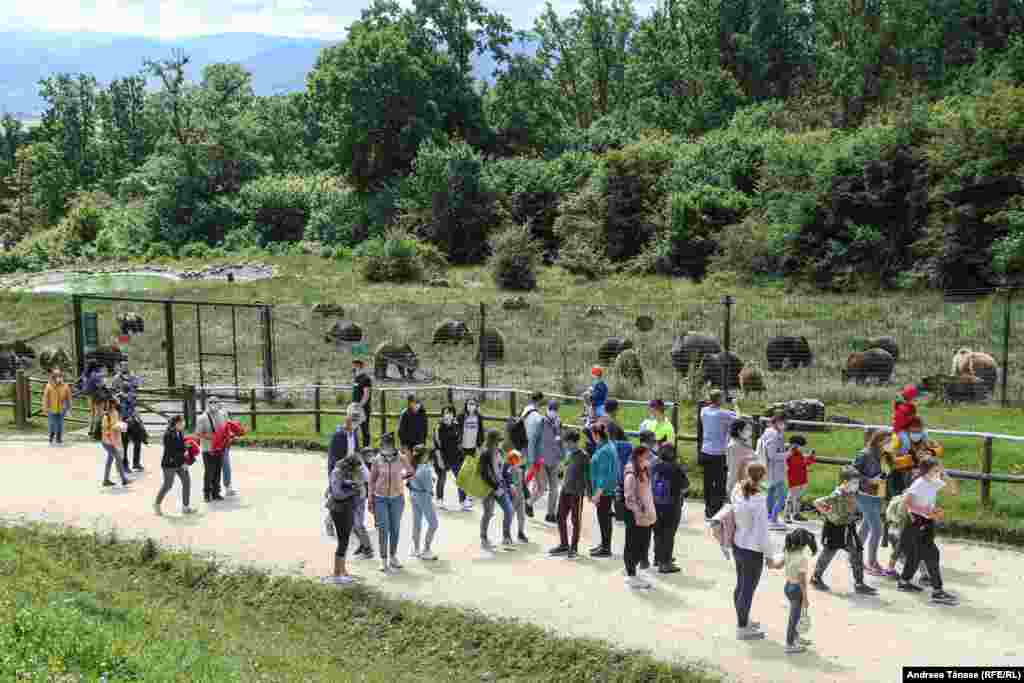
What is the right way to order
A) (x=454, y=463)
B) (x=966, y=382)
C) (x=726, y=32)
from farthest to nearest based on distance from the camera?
(x=726, y=32) < (x=966, y=382) < (x=454, y=463)

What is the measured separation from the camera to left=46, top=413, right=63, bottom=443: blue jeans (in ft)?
61.8

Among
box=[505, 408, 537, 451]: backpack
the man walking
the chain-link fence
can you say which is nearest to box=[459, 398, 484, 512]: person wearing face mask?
box=[505, 408, 537, 451]: backpack

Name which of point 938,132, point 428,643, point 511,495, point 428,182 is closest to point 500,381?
point 511,495

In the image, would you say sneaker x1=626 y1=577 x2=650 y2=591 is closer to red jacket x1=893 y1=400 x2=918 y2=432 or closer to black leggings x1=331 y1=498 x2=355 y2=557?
black leggings x1=331 y1=498 x2=355 y2=557

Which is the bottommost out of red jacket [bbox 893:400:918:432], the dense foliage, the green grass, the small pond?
the green grass

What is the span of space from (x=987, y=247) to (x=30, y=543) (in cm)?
2811

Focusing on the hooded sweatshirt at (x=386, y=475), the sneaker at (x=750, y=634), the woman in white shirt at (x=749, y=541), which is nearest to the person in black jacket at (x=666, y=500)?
the woman in white shirt at (x=749, y=541)

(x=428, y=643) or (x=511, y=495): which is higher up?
(x=511, y=495)

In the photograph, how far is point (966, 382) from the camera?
19.3 m

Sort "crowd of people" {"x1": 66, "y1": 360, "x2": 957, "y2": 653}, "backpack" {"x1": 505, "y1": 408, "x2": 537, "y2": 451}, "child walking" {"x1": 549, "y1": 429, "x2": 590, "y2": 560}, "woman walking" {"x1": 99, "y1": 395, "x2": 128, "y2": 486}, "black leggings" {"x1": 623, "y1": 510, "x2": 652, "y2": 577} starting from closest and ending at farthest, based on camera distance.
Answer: "crowd of people" {"x1": 66, "y1": 360, "x2": 957, "y2": 653}, "black leggings" {"x1": 623, "y1": 510, "x2": 652, "y2": 577}, "child walking" {"x1": 549, "y1": 429, "x2": 590, "y2": 560}, "backpack" {"x1": 505, "y1": 408, "x2": 537, "y2": 451}, "woman walking" {"x1": 99, "y1": 395, "x2": 128, "y2": 486}

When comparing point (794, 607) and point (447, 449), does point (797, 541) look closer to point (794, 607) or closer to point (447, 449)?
point (794, 607)

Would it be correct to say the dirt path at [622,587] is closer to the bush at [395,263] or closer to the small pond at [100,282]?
the bush at [395,263]

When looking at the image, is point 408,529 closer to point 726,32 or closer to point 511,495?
point 511,495

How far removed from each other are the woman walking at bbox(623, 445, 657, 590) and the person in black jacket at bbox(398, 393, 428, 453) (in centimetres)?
394
